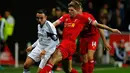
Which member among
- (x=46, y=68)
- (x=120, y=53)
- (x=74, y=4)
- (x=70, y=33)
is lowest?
(x=120, y=53)

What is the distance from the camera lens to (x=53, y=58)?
14.8 meters

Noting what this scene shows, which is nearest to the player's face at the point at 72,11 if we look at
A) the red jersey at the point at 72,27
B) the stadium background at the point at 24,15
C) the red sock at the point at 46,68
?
the red jersey at the point at 72,27

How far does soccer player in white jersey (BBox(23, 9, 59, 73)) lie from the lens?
15.7 m

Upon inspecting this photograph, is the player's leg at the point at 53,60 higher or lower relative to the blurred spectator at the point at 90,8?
lower

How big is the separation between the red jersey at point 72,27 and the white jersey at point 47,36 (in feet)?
1.43

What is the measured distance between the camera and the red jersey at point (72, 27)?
50.0 ft

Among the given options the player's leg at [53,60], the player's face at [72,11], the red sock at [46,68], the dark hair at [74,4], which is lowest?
the red sock at [46,68]

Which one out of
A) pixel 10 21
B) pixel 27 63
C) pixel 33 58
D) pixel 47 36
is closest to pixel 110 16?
pixel 10 21

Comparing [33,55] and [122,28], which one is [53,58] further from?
[122,28]

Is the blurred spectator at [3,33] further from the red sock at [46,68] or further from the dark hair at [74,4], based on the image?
the red sock at [46,68]

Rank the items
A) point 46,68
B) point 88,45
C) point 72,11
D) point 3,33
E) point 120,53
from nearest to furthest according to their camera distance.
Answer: point 46,68 < point 72,11 < point 88,45 < point 3,33 < point 120,53

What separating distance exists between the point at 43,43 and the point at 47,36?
0.92 ft

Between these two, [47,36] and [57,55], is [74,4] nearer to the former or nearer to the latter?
[47,36]

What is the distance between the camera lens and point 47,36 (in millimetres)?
15953
